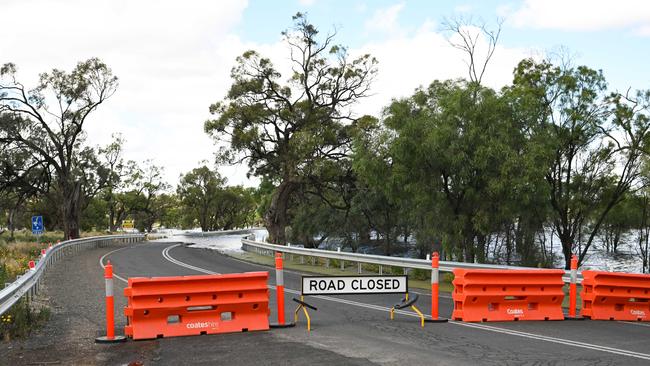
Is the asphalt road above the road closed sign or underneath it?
underneath

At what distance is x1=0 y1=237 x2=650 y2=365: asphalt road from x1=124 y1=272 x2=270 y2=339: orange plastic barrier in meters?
0.26

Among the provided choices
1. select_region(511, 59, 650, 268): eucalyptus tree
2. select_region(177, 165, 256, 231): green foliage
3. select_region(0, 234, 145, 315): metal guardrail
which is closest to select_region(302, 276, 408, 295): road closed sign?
select_region(0, 234, 145, 315): metal guardrail

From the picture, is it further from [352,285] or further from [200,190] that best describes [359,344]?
[200,190]

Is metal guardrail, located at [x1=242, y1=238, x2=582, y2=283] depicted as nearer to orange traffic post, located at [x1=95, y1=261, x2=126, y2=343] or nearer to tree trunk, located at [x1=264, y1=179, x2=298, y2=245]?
orange traffic post, located at [x1=95, y1=261, x2=126, y2=343]

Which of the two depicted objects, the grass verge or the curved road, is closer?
the curved road

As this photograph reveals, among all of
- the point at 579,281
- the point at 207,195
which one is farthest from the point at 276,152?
the point at 207,195

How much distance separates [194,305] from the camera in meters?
9.98

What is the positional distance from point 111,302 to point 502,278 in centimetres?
712

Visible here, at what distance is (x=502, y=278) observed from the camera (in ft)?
37.8

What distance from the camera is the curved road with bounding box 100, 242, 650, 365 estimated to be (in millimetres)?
7984

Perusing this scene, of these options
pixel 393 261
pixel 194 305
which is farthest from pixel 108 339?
pixel 393 261

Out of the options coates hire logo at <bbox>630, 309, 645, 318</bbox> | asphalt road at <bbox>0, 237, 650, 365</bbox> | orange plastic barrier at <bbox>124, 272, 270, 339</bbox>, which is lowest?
coates hire logo at <bbox>630, 309, 645, 318</bbox>

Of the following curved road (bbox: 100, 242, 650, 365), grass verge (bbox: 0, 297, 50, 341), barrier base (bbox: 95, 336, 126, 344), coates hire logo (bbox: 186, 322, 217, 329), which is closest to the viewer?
curved road (bbox: 100, 242, 650, 365)

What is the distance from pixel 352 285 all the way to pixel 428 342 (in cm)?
210
